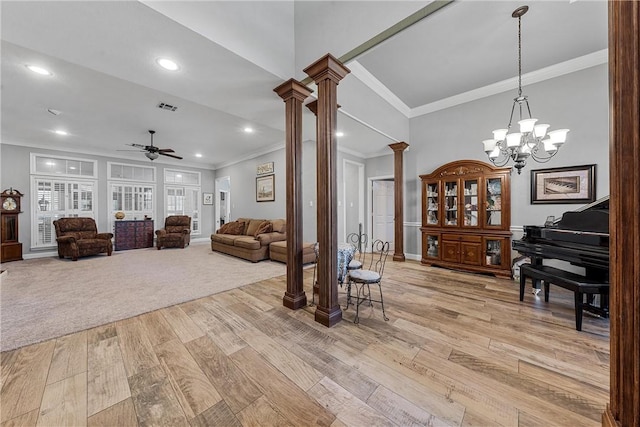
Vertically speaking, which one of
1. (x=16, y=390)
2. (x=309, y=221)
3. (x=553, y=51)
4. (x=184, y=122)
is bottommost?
(x=16, y=390)

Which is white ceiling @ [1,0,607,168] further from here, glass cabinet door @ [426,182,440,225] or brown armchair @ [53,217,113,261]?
brown armchair @ [53,217,113,261]

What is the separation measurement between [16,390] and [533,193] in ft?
19.7

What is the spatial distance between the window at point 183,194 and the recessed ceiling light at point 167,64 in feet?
20.8

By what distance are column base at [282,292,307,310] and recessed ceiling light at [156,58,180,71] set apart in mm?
2808

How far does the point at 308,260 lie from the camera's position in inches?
191

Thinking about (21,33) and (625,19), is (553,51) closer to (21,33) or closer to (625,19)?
(625,19)

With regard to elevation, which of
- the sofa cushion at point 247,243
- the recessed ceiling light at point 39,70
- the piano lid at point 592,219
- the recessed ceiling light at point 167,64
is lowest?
the sofa cushion at point 247,243

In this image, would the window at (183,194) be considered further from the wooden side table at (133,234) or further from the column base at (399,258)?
the column base at (399,258)

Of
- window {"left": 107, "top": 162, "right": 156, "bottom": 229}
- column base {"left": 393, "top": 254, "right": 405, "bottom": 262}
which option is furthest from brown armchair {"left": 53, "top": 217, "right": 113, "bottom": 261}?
column base {"left": 393, "top": 254, "right": 405, "bottom": 262}

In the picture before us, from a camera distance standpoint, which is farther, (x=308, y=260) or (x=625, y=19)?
(x=308, y=260)

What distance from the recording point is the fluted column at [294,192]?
2.66 m

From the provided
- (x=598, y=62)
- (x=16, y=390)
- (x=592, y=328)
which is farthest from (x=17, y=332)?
(x=598, y=62)

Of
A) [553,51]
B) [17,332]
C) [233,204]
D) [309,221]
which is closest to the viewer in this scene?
[17,332]

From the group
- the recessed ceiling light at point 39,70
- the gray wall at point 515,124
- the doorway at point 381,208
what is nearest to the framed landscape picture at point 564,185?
the gray wall at point 515,124
